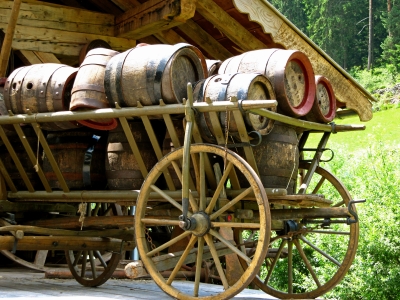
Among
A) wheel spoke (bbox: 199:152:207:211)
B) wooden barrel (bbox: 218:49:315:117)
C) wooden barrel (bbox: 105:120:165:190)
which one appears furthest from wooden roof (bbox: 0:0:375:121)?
wheel spoke (bbox: 199:152:207:211)

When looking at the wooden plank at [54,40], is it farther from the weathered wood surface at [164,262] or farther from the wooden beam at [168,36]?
the weathered wood surface at [164,262]

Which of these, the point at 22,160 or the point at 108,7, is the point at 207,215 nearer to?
the point at 22,160

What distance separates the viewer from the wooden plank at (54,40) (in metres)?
7.75

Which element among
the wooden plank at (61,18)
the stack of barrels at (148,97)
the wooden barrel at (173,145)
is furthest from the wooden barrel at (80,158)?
the wooden plank at (61,18)

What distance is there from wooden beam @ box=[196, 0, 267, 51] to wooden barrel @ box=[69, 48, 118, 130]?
Result: 2.03m

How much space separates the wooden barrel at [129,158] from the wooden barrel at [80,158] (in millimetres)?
341

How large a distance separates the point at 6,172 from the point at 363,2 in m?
48.6

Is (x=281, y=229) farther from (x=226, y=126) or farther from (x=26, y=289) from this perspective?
(x=26, y=289)

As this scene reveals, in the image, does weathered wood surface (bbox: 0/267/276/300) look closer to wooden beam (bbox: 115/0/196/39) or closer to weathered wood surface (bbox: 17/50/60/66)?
weathered wood surface (bbox: 17/50/60/66)

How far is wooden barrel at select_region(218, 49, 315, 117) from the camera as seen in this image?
16.5 ft

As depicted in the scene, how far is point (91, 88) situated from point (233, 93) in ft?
3.91

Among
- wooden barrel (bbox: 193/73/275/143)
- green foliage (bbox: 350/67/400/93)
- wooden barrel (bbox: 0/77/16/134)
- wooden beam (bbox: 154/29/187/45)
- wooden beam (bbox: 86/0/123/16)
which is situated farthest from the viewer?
green foliage (bbox: 350/67/400/93)

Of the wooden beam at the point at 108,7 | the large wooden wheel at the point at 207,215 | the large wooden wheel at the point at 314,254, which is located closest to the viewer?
the large wooden wheel at the point at 207,215

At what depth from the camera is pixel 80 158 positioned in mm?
5809
